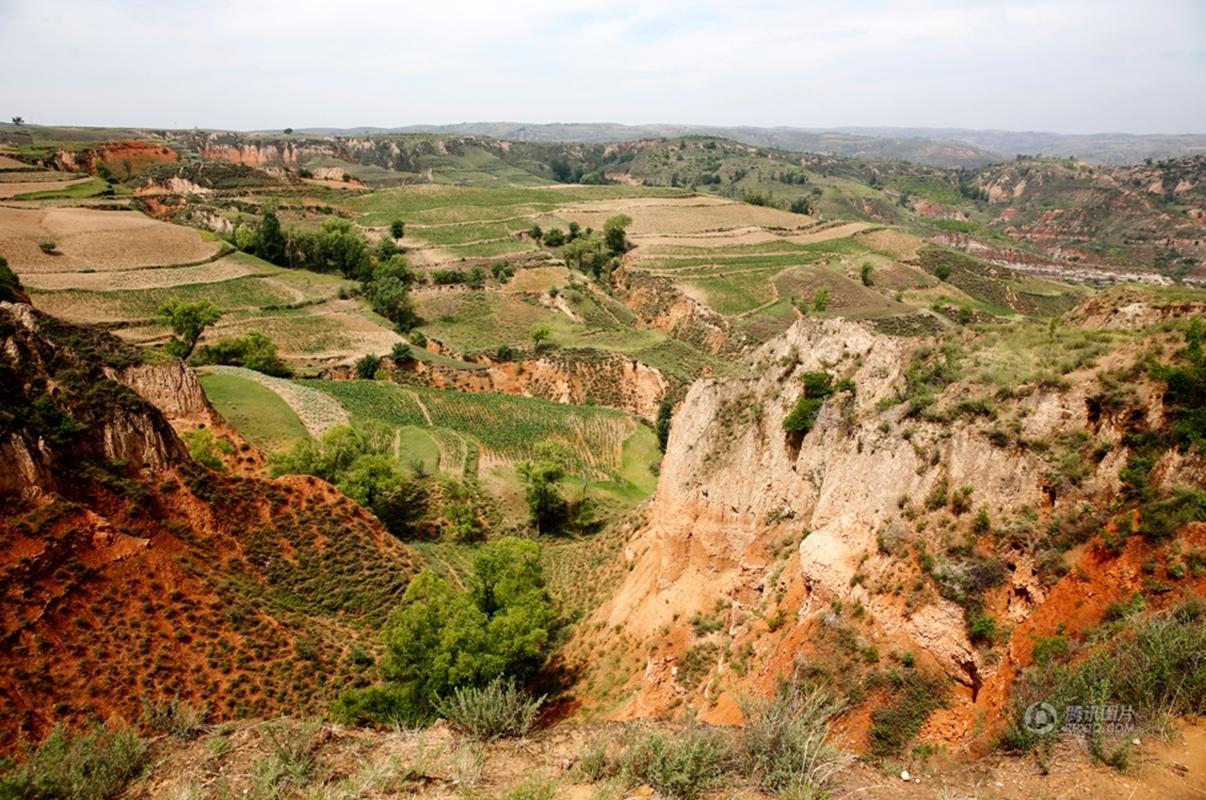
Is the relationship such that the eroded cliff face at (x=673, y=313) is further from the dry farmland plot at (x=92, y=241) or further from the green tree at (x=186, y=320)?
the dry farmland plot at (x=92, y=241)

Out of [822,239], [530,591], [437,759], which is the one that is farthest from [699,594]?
[822,239]

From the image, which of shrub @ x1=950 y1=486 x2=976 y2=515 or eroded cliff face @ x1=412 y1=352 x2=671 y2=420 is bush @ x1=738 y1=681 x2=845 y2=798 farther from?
eroded cliff face @ x1=412 y1=352 x2=671 y2=420

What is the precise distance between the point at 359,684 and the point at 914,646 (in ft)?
65.6

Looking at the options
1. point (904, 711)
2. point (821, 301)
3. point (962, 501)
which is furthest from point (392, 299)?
point (904, 711)

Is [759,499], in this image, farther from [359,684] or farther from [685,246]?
[685,246]

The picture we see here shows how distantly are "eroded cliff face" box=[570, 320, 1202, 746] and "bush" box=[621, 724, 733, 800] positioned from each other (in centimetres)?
545

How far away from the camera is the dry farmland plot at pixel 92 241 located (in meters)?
83.3

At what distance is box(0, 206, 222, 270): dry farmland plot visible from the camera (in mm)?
83312

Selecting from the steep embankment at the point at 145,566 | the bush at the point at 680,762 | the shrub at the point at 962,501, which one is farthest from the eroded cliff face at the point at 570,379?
the bush at the point at 680,762

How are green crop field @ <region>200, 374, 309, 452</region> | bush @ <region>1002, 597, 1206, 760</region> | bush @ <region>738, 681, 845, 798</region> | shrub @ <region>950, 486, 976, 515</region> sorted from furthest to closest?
green crop field @ <region>200, 374, 309, 452</region>, shrub @ <region>950, 486, 976, 515</region>, bush @ <region>738, 681, 845, 798</region>, bush @ <region>1002, 597, 1206, 760</region>

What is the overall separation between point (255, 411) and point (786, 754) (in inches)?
1943

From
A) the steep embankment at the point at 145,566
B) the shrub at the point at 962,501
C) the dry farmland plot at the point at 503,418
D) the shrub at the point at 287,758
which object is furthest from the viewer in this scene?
the dry farmland plot at the point at 503,418
